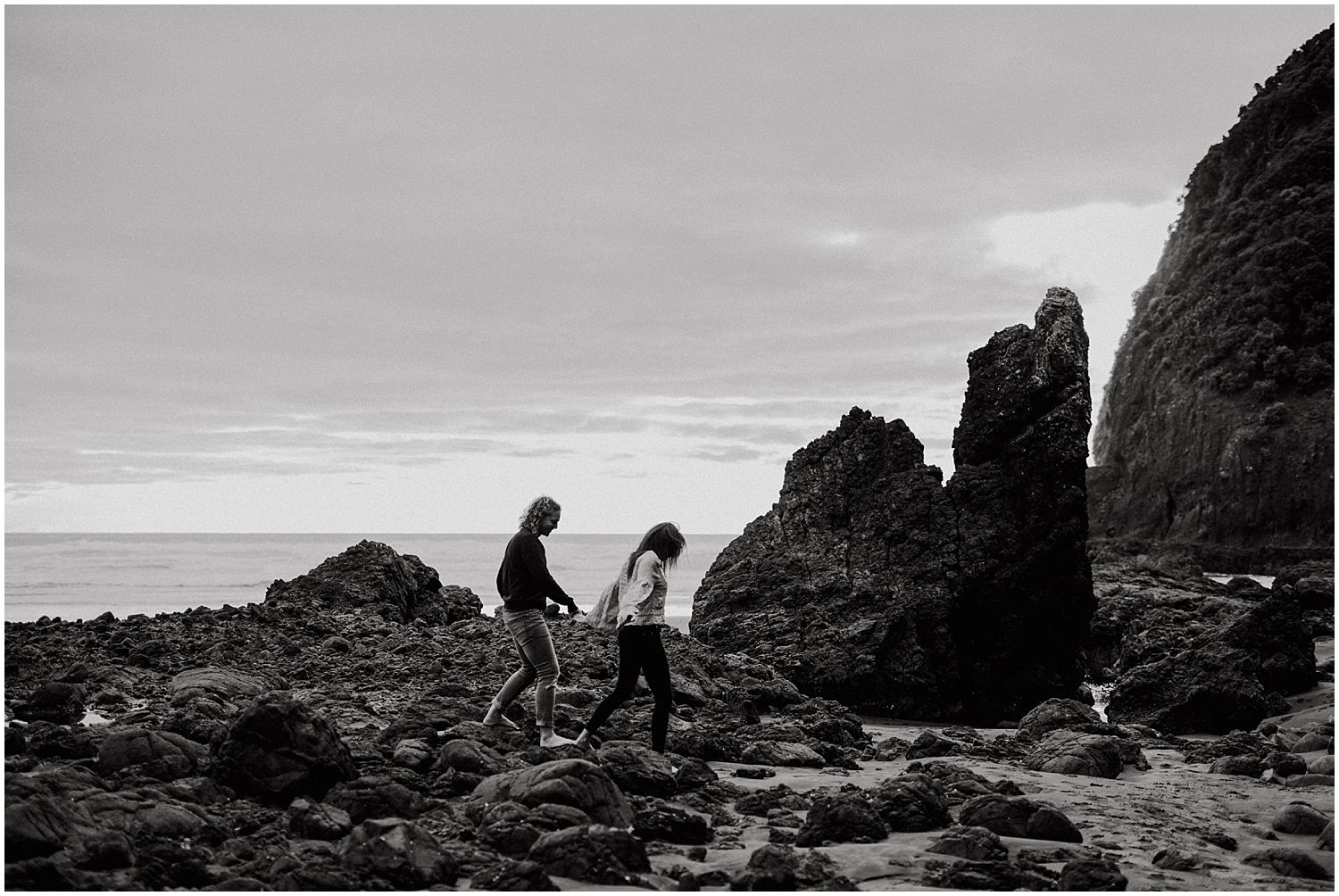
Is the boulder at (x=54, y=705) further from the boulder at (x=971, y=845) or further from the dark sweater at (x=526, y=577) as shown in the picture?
the boulder at (x=971, y=845)

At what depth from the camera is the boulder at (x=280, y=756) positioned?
25.8ft

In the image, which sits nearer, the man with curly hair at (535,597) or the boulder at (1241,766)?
the man with curly hair at (535,597)

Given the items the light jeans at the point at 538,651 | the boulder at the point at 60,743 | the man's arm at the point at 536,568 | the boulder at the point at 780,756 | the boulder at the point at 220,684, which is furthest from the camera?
the boulder at the point at 220,684

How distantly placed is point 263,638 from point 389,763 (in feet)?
29.2

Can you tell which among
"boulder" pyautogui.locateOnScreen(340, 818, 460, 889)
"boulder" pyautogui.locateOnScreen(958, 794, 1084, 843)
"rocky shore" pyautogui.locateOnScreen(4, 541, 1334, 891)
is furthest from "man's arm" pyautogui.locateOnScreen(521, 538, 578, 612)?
"boulder" pyautogui.locateOnScreen(958, 794, 1084, 843)

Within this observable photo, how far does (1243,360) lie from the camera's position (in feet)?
216

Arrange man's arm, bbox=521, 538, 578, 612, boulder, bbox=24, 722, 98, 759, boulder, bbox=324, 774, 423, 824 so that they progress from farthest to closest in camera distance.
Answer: man's arm, bbox=521, 538, 578, 612
boulder, bbox=24, 722, 98, 759
boulder, bbox=324, 774, 423, 824

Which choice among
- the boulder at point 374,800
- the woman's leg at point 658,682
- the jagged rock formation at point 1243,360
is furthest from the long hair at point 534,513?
the jagged rock formation at point 1243,360

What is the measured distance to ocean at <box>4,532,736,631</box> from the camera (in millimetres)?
44844

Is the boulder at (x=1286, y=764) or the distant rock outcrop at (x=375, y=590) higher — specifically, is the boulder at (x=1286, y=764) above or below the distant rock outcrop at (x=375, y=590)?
below

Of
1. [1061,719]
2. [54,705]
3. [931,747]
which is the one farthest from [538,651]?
[1061,719]

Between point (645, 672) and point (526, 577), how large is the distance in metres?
1.28

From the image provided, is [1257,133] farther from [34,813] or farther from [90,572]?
[34,813]

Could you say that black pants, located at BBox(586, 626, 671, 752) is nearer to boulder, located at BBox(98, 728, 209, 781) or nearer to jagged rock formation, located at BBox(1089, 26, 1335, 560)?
boulder, located at BBox(98, 728, 209, 781)
